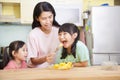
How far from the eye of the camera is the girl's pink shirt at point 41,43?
191 centimetres

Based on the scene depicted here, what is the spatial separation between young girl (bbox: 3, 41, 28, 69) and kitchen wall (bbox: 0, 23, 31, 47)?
0.20 meters

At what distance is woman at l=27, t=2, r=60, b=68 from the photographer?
75.3 inches

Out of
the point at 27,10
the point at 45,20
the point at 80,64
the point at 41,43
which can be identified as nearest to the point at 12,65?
the point at 41,43

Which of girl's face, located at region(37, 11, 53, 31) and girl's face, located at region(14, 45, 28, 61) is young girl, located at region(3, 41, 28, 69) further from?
girl's face, located at region(37, 11, 53, 31)

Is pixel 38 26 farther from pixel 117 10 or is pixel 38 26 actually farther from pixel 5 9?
pixel 117 10

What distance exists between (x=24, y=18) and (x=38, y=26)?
1.91 feet

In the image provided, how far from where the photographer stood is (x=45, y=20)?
1.92 m

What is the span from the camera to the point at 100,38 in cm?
255

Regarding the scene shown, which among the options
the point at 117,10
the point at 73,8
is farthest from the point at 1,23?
the point at 117,10

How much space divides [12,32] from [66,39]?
2.16 feet

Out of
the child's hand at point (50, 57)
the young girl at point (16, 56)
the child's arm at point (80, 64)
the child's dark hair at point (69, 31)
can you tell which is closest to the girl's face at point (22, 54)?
the young girl at point (16, 56)

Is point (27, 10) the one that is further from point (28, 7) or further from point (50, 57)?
point (50, 57)

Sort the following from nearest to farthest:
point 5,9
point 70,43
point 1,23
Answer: point 70,43, point 1,23, point 5,9

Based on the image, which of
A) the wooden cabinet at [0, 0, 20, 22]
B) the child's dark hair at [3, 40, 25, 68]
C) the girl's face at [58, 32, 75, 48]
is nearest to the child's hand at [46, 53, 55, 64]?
the girl's face at [58, 32, 75, 48]
